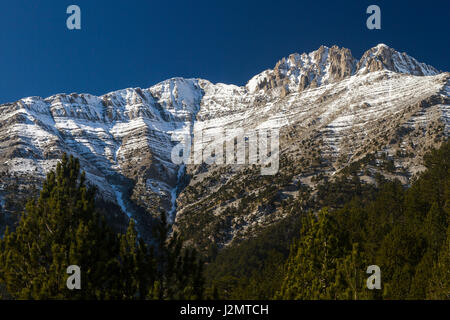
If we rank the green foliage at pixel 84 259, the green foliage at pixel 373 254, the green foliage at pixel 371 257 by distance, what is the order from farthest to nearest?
the green foliage at pixel 373 254, the green foliage at pixel 371 257, the green foliage at pixel 84 259

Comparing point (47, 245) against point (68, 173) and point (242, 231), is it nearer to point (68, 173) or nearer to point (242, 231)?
point (68, 173)

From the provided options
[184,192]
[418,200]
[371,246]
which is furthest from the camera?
[184,192]

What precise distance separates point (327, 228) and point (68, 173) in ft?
50.4

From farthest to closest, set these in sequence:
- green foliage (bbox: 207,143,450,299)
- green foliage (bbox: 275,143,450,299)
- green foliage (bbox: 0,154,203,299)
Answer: green foliage (bbox: 207,143,450,299)
green foliage (bbox: 275,143,450,299)
green foliage (bbox: 0,154,203,299)

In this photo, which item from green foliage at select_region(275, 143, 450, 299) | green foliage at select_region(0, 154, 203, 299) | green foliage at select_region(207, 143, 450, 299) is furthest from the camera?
green foliage at select_region(207, 143, 450, 299)

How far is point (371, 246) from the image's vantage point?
44656 millimetres

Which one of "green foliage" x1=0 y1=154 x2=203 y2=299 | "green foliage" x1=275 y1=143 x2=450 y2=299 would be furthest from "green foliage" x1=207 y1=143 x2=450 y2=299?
"green foliage" x1=0 y1=154 x2=203 y2=299

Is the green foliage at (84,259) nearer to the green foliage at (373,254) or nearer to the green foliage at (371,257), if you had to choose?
the green foliage at (373,254)

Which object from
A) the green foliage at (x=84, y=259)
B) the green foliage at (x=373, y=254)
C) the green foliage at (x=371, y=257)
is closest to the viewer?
the green foliage at (x=84, y=259)

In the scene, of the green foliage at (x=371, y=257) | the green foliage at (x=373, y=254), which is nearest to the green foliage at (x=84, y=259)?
the green foliage at (x=373, y=254)

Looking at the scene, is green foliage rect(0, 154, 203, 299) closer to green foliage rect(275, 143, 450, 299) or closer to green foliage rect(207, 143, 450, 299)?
green foliage rect(207, 143, 450, 299)

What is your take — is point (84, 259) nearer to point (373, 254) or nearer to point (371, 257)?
point (371, 257)

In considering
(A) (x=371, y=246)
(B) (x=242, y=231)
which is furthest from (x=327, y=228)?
(B) (x=242, y=231)
